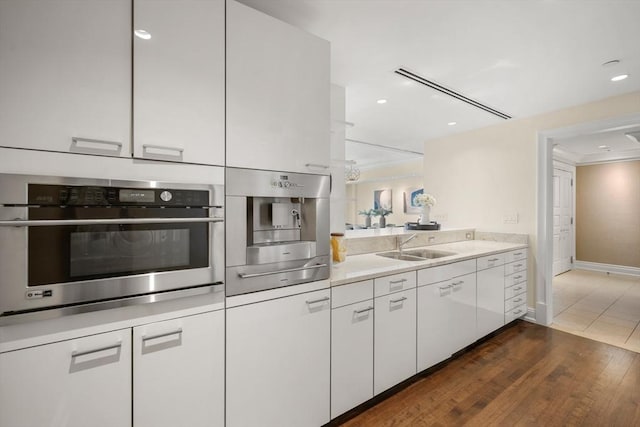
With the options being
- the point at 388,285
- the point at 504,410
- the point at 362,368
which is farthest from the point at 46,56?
the point at 504,410

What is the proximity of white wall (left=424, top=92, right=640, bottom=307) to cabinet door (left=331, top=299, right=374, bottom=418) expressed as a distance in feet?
9.02

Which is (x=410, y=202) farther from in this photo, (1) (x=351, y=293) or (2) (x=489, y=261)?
(1) (x=351, y=293)

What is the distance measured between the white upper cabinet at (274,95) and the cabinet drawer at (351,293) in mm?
699

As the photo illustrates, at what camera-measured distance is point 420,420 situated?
184cm

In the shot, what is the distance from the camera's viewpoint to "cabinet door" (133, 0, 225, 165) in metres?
1.18

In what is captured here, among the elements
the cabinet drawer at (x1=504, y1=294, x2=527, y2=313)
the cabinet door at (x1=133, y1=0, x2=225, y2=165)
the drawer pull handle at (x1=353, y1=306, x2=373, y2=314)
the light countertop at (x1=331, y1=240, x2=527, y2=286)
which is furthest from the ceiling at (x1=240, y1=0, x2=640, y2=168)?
the cabinet drawer at (x1=504, y1=294, x2=527, y2=313)

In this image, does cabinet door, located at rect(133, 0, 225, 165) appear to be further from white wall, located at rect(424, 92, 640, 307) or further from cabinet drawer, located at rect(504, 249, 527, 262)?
white wall, located at rect(424, 92, 640, 307)

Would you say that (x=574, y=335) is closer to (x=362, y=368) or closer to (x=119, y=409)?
(x=362, y=368)

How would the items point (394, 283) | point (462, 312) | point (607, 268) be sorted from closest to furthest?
point (394, 283), point (462, 312), point (607, 268)

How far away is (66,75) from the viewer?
3.46 feet

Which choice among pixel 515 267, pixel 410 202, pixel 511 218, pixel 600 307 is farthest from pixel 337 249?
pixel 410 202

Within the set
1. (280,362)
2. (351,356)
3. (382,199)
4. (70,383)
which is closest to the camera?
(70,383)

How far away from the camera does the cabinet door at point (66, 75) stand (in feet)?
3.21

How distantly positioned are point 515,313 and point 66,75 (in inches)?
161
